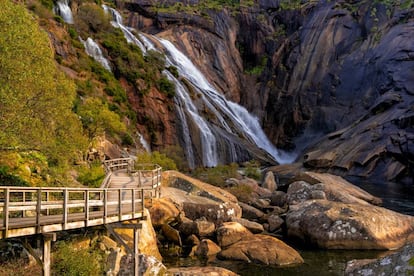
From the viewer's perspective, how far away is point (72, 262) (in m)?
13.9

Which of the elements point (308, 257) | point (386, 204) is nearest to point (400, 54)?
point (386, 204)

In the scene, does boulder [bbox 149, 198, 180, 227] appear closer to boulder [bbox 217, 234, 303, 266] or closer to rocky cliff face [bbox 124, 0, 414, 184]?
boulder [bbox 217, 234, 303, 266]

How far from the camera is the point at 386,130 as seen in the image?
173 feet

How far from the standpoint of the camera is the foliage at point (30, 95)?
16.5 meters

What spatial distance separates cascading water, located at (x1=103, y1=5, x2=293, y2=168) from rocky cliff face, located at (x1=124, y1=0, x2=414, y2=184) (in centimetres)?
455

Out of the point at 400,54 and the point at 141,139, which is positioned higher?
the point at 400,54

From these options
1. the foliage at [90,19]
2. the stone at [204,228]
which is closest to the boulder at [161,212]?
the stone at [204,228]

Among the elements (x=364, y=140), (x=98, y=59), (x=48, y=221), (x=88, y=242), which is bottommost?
(x=88, y=242)

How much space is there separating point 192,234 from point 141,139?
29.7 m

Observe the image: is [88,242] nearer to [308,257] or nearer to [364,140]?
[308,257]

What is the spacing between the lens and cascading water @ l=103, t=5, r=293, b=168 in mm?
53406

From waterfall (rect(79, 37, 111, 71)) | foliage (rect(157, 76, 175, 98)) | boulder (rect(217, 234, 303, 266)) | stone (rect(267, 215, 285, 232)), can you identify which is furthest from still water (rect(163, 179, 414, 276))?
waterfall (rect(79, 37, 111, 71))

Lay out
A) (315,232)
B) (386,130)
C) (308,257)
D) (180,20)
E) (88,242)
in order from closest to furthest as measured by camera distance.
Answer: (88,242) < (308,257) < (315,232) < (386,130) < (180,20)

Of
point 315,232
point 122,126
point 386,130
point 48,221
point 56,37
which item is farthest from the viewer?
point 386,130
